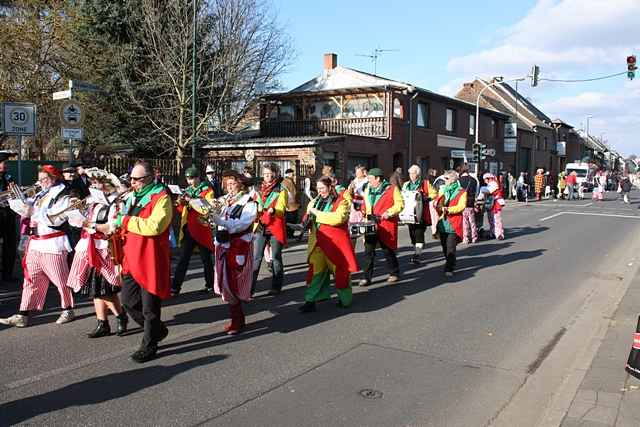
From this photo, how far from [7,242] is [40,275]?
3.24m

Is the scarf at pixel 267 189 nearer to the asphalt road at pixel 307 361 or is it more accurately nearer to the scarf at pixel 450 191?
the asphalt road at pixel 307 361

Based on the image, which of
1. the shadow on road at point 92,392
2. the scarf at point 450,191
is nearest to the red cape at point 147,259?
the shadow on road at point 92,392

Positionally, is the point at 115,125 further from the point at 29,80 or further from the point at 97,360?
the point at 97,360

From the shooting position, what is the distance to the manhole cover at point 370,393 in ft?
15.3

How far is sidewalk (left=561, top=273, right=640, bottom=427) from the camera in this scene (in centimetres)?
404

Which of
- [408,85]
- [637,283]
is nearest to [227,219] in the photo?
[637,283]

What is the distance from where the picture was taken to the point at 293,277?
968 cm

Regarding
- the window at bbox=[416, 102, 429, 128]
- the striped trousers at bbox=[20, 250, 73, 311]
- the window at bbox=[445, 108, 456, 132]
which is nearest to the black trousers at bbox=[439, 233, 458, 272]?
the striped trousers at bbox=[20, 250, 73, 311]

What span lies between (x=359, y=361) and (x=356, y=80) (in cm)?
2762

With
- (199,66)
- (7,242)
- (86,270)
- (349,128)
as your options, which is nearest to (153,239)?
(86,270)

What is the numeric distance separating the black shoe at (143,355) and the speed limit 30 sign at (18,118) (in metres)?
7.33

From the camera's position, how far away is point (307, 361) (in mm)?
5445

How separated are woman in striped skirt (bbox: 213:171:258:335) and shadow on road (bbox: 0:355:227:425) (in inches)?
40.1

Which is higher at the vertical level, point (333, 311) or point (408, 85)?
point (408, 85)
